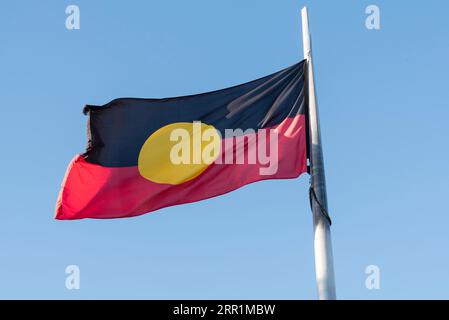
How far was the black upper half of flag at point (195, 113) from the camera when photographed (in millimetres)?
15133

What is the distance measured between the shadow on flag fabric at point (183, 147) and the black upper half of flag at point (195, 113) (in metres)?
0.02

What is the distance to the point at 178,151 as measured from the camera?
15375 mm

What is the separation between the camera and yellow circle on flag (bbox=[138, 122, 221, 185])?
15008 mm

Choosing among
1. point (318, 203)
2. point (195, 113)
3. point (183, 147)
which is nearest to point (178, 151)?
point (183, 147)

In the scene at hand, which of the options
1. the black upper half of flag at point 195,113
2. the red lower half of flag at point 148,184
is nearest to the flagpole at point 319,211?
the red lower half of flag at point 148,184

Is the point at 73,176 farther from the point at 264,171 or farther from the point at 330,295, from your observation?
the point at 330,295

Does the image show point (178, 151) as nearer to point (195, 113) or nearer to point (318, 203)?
point (195, 113)

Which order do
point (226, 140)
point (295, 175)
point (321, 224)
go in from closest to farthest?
point (321, 224), point (295, 175), point (226, 140)

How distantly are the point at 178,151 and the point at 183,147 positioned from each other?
0.38 ft

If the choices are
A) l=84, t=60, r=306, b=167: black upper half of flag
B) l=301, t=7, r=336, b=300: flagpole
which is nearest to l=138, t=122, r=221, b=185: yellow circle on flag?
l=84, t=60, r=306, b=167: black upper half of flag

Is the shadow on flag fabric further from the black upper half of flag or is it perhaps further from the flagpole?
the flagpole

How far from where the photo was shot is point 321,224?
513 inches
